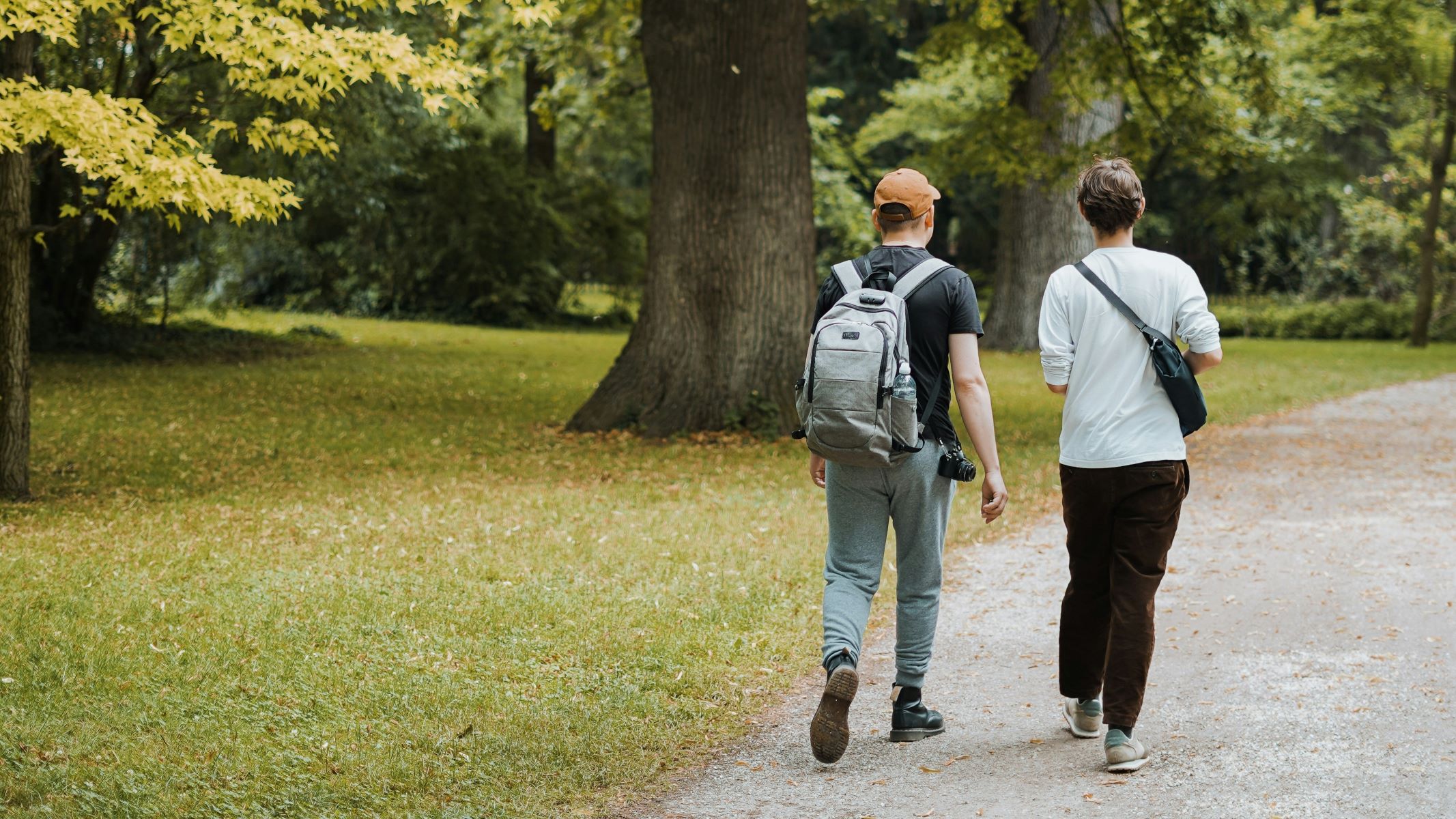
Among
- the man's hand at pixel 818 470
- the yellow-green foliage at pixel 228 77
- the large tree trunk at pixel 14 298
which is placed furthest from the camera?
the large tree trunk at pixel 14 298

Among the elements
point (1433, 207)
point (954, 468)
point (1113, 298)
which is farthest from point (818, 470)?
point (1433, 207)

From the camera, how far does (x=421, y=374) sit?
65.9 feet

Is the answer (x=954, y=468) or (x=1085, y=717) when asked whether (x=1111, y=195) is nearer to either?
(x=954, y=468)

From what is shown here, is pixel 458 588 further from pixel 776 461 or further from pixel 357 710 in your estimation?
pixel 776 461

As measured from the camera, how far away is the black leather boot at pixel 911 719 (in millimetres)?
4840

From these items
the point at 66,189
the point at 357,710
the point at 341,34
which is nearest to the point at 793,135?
the point at 341,34

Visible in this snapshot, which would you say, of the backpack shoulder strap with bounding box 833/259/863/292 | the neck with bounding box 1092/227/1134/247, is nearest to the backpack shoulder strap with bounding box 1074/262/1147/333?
the neck with bounding box 1092/227/1134/247

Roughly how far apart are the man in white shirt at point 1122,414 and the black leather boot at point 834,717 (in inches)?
34.2

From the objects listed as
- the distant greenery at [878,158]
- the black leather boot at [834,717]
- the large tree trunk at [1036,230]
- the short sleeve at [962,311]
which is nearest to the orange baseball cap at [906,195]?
the short sleeve at [962,311]

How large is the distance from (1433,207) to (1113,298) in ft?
93.2

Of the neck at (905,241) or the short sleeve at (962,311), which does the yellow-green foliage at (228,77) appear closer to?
the neck at (905,241)

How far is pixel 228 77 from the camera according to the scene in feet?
27.8

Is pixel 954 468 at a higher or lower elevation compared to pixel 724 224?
lower

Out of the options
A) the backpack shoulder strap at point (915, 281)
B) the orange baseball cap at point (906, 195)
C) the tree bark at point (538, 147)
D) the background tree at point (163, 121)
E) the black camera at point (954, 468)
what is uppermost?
the tree bark at point (538, 147)
